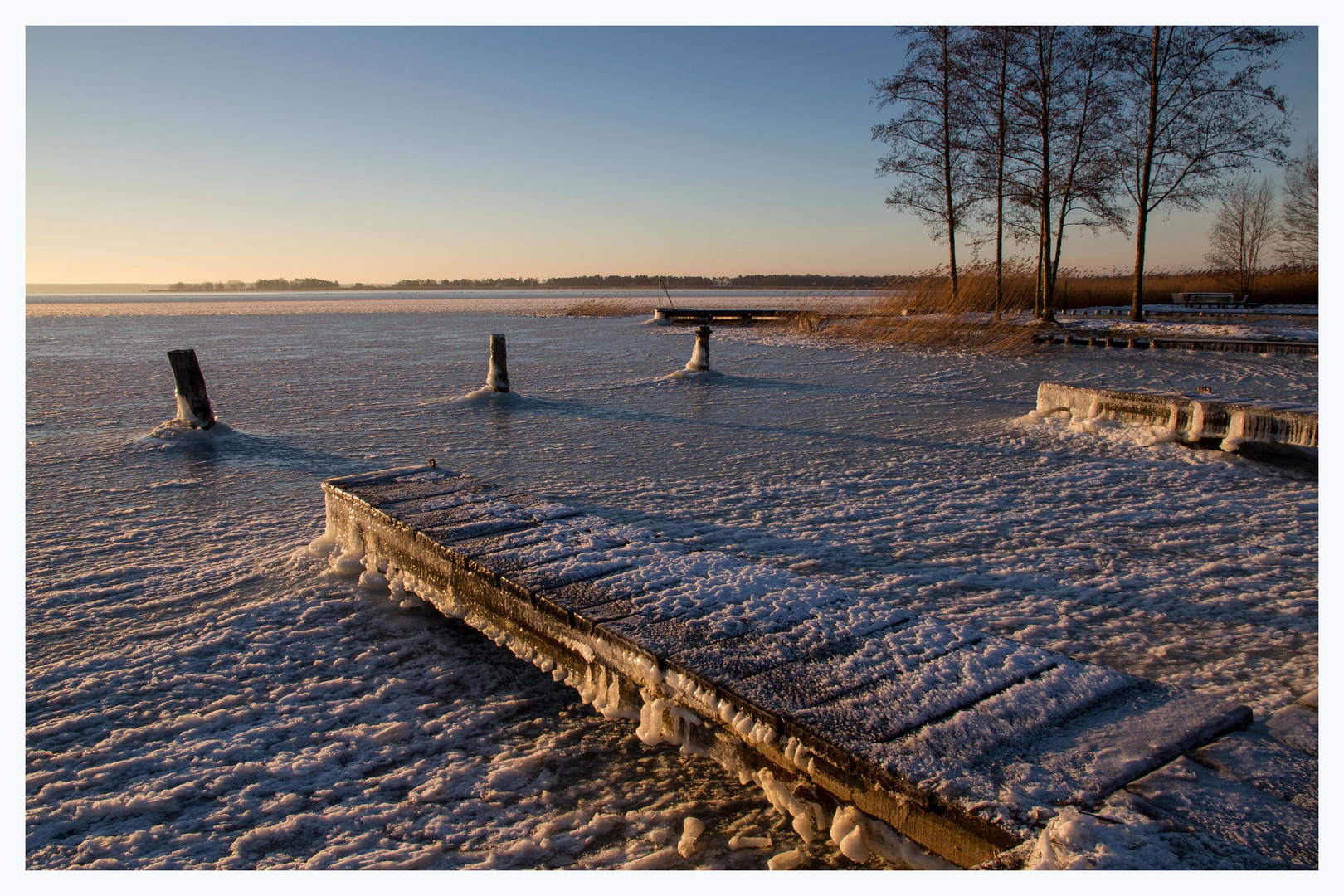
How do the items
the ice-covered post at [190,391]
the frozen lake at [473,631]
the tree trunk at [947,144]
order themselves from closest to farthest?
the frozen lake at [473,631] < the ice-covered post at [190,391] < the tree trunk at [947,144]

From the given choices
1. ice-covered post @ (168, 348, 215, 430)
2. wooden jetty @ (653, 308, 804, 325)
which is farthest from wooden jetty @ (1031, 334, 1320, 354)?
ice-covered post @ (168, 348, 215, 430)

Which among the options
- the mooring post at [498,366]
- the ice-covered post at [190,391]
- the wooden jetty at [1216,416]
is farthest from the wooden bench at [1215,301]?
the ice-covered post at [190,391]

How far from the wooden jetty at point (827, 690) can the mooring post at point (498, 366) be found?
6.23 m

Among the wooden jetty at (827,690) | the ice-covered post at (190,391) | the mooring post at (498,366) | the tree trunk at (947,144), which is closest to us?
the wooden jetty at (827,690)

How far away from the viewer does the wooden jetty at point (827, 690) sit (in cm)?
160

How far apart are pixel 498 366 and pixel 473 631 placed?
21.5ft

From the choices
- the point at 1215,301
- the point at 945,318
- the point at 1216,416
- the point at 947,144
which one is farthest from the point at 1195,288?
the point at 1216,416

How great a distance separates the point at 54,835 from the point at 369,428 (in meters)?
5.83

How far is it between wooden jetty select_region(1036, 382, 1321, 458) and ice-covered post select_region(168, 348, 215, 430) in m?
8.30

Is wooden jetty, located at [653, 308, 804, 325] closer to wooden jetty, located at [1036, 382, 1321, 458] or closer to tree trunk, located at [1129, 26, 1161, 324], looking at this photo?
tree trunk, located at [1129, 26, 1161, 324]

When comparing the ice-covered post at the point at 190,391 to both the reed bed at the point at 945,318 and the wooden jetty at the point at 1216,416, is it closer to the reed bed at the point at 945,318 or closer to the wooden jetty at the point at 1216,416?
the wooden jetty at the point at 1216,416

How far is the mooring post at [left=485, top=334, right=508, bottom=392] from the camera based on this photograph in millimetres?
9148

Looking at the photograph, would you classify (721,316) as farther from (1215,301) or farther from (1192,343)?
(1215,301)

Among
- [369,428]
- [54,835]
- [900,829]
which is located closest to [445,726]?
[54,835]
